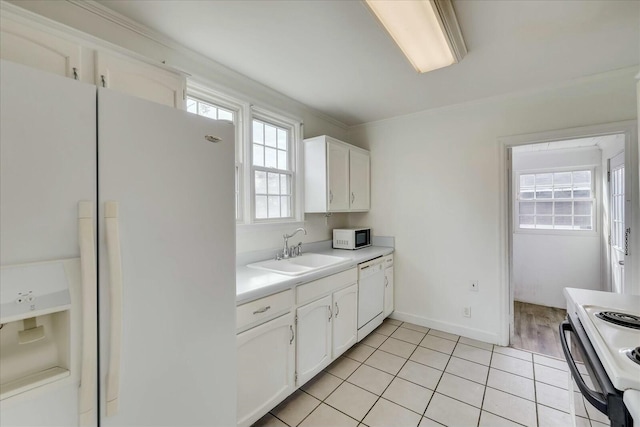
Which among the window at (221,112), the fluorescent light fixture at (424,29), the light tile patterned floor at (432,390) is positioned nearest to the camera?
the fluorescent light fixture at (424,29)

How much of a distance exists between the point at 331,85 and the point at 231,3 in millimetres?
1143

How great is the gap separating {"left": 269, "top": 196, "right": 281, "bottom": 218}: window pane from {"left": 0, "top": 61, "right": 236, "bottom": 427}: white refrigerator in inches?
57.1

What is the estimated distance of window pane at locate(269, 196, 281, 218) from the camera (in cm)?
262

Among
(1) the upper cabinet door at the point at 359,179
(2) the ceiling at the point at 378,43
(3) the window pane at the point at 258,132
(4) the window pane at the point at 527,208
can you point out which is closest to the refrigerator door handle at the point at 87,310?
(2) the ceiling at the point at 378,43

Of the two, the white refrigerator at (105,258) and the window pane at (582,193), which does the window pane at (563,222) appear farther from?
the white refrigerator at (105,258)

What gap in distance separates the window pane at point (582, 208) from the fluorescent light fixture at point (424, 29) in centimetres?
328

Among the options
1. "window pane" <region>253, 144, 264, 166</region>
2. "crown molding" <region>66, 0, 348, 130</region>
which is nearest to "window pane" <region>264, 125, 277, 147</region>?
"window pane" <region>253, 144, 264, 166</region>

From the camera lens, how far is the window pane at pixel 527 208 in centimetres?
406

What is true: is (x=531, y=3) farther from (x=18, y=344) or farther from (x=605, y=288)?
(x=605, y=288)

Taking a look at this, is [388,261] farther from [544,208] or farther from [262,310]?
[544,208]

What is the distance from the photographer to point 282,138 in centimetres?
279

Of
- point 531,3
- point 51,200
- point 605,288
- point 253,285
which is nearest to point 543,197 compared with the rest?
point 605,288

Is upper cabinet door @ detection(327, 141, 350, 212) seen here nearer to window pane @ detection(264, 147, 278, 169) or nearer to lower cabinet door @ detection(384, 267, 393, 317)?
window pane @ detection(264, 147, 278, 169)

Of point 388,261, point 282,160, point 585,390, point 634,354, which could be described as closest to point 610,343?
point 634,354
